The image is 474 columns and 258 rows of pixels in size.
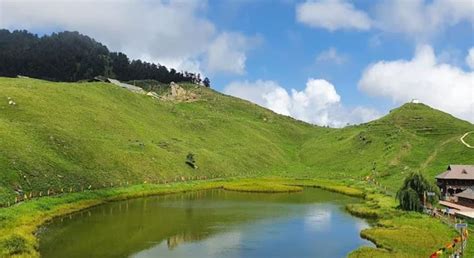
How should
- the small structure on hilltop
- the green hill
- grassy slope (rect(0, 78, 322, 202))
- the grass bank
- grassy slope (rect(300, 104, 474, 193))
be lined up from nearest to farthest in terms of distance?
the grass bank → grassy slope (rect(0, 78, 322, 202)) → the green hill → the small structure on hilltop → grassy slope (rect(300, 104, 474, 193))

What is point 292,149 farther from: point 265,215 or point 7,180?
point 7,180

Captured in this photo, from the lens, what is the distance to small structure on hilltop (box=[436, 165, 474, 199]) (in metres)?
93.8

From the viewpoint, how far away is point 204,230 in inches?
2271

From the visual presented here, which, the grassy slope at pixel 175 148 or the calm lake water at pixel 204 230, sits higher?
the grassy slope at pixel 175 148

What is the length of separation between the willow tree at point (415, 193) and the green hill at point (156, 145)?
3593 centimetres

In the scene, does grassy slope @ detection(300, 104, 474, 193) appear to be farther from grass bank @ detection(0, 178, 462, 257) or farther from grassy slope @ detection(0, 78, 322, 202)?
grass bank @ detection(0, 178, 462, 257)

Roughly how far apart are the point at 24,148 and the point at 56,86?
228 feet

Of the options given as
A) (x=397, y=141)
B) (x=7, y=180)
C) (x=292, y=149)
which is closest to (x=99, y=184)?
(x=7, y=180)

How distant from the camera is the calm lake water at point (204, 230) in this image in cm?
4678

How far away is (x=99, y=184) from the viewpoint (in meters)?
84.7

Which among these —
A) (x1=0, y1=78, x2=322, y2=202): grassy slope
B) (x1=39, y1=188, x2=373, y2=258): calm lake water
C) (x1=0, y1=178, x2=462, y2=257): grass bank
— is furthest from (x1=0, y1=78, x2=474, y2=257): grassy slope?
(x1=39, y1=188, x2=373, y2=258): calm lake water

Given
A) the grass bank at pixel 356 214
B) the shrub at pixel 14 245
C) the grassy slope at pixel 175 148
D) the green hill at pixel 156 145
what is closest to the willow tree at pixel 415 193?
the grass bank at pixel 356 214

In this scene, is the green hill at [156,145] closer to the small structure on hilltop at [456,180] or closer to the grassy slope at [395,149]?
the grassy slope at [395,149]

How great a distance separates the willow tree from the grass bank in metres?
2.06
